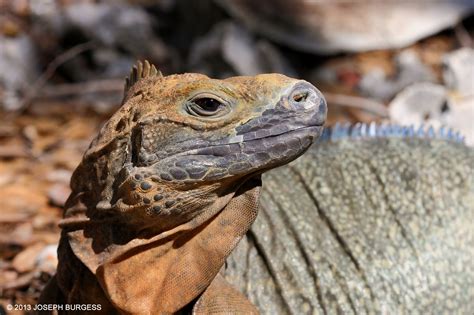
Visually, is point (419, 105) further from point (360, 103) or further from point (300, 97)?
point (300, 97)

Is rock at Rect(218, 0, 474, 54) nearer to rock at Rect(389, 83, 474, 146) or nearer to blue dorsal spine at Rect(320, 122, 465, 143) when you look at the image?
rock at Rect(389, 83, 474, 146)

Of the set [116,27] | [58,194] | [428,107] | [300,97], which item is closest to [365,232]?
[300,97]

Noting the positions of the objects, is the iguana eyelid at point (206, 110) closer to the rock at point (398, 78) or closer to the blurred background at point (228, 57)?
the blurred background at point (228, 57)

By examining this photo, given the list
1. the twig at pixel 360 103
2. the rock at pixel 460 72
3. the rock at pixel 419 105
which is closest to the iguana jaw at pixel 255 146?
the rock at pixel 419 105

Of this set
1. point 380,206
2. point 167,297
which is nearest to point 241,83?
point 167,297

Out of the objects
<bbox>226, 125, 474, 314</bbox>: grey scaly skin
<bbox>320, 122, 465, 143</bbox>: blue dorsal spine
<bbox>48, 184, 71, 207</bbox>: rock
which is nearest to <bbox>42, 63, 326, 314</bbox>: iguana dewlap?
<bbox>226, 125, 474, 314</bbox>: grey scaly skin

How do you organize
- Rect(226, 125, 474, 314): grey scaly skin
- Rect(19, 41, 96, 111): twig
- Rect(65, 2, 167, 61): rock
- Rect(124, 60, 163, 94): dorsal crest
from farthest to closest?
Rect(65, 2, 167, 61): rock → Rect(19, 41, 96, 111): twig → Rect(226, 125, 474, 314): grey scaly skin → Rect(124, 60, 163, 94): dorsal crest

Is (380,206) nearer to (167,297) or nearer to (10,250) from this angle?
(167,297)
